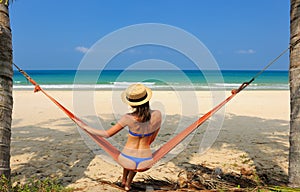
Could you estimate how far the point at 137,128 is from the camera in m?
2.47

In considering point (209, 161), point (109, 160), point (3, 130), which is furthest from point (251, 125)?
point (3, 130)

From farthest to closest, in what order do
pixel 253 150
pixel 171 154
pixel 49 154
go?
pixel 253 150 → pixel 171 154 → pixel 49 154

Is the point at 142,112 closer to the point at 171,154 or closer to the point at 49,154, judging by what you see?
the point at 171,154

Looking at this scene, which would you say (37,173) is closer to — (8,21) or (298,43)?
(8,21)

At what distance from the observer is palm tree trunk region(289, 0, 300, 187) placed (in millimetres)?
2318

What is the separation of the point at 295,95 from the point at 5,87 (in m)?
2.36

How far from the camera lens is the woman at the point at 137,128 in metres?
2.43

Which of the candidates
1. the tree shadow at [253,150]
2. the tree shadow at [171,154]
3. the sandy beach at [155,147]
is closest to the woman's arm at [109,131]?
the sandy beach at [155,147]

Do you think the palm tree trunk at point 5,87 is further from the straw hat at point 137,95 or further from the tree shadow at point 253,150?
the tree shadow at point 253,150

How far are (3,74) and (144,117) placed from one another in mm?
1196

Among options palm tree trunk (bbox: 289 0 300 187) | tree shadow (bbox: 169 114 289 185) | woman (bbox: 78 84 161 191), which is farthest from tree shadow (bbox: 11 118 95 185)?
palm tree trunk (bbox: 289 0 300 187)

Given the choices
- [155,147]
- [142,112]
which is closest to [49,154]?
[155,147]

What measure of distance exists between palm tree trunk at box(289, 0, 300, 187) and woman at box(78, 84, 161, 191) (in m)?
1.13

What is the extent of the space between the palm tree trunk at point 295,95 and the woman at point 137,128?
1.13 meters
